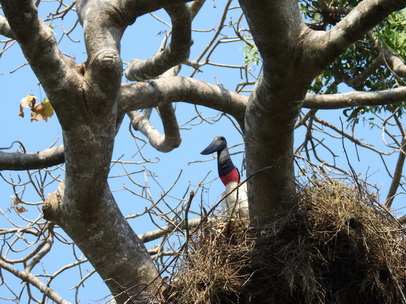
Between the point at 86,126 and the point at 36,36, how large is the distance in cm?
45

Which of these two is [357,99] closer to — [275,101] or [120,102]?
[275,101]

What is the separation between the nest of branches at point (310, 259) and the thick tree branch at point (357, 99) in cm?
70

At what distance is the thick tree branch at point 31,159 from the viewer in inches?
149

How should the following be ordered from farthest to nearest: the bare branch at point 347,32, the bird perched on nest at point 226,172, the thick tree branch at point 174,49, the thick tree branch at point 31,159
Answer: the bird perched on nest at point 226,172 < the thick tree branch at point 174,49 < the thick tree branch at point 31,159 < the bare branch at point 347,32

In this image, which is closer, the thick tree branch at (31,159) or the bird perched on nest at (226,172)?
the thick tree branch at (31,159)

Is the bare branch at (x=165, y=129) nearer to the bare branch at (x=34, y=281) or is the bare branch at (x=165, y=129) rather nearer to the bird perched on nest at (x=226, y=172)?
the bird perched on nest at (x=226, y=172)

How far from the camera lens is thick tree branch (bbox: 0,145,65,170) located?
378cm

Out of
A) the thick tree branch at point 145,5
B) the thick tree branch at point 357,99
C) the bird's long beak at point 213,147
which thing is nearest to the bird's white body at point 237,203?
the bird's long beak at point 213,147

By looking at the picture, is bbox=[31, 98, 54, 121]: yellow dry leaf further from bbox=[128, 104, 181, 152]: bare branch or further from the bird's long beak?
the bird's long beak

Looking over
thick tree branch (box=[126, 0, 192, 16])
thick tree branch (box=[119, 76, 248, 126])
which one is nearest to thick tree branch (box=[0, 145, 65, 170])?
thick tree branch (box=[119, 76, 248, 126])

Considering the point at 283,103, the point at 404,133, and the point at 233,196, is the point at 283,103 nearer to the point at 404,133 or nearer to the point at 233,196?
the point at 233,196

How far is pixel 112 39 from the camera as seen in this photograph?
336 centimetres

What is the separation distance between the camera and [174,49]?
15.2 ft

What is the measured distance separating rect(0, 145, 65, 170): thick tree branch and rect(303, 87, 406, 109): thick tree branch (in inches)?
60.2
